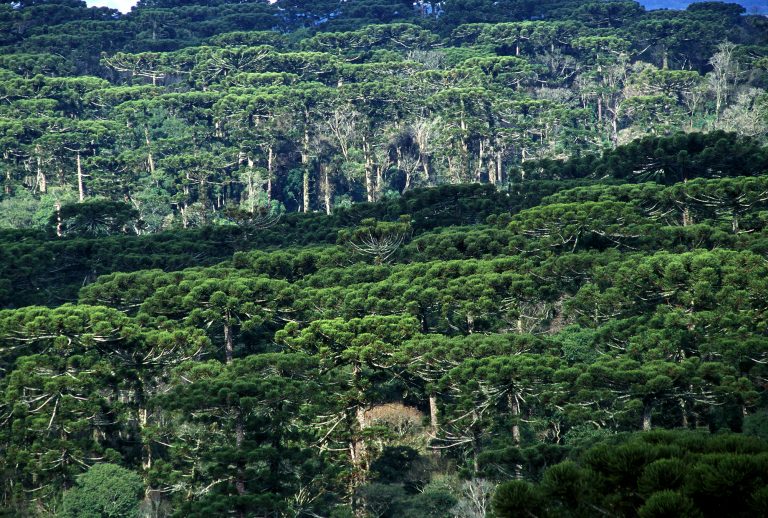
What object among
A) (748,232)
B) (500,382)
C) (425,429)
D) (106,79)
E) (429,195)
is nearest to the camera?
(500,382)

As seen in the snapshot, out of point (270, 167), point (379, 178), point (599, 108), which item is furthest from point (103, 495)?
point (599, 108)

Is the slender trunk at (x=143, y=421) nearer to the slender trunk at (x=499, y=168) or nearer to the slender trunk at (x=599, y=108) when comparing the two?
the slender trunk at (x=499, y=168)

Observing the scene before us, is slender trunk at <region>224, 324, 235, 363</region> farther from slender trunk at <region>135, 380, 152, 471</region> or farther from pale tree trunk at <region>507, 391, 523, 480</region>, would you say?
pale tree trunk at <region>507, 391, 523, 480</region>

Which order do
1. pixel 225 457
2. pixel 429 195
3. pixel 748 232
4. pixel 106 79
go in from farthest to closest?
pixel 106 79 → pixel 429 195 → pixel 748 232 → pixel 225 457

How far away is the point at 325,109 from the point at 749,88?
40.1m

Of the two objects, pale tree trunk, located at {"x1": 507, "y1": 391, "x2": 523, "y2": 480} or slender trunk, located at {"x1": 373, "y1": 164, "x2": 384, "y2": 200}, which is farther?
slender trunk, located at {"x1": 373, "y1": 164, "x2": 384, "y2": 200}

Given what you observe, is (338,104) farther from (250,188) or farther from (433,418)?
(433,418)

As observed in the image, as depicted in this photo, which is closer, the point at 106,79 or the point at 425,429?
the point at 425,429

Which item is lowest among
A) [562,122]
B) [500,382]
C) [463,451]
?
[463,451]

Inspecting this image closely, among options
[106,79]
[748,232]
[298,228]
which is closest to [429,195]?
[298,228]

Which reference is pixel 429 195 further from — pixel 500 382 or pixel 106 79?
pixel 106 79

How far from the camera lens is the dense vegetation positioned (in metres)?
49.5

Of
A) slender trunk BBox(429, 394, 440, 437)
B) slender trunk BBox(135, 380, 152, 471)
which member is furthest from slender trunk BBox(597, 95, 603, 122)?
slender trunk BBox(135, 380, 152, 471)

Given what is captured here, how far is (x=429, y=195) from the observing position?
3469 inches
